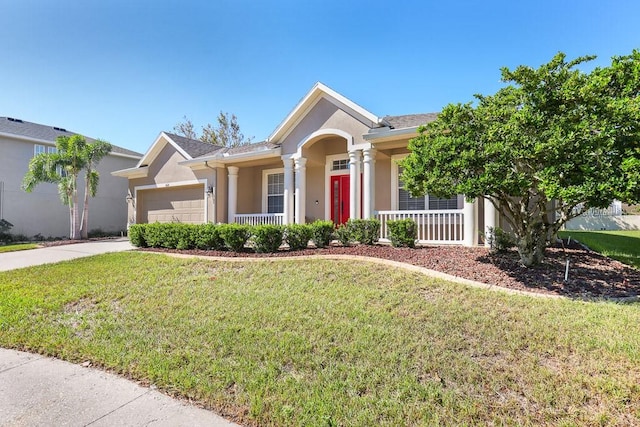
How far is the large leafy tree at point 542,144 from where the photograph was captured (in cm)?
512

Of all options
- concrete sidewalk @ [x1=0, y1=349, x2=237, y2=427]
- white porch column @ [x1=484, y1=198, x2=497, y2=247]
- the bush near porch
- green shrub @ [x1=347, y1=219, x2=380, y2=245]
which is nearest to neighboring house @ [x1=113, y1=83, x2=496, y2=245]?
white porch column @ [x1=484, y1=198, x2=497, y2=247]

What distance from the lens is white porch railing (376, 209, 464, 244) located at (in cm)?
1008

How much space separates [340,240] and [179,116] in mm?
29403

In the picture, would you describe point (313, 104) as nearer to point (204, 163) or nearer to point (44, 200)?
point (204, 163)

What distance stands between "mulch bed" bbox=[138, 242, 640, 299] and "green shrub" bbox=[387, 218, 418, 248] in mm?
521

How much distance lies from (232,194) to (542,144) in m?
12.3

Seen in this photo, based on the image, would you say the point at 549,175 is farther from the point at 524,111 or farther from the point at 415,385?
the point at 415,385

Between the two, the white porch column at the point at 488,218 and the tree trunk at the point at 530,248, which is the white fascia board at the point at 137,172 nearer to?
the white porch column at the point at 488,218

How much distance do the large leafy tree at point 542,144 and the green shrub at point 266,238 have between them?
428 centimetres

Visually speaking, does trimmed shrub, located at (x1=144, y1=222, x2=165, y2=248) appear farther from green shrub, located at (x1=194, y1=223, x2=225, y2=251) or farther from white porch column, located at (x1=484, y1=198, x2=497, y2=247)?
white porch column, located at (x1=484, y1=198, x2=497, y2=247)

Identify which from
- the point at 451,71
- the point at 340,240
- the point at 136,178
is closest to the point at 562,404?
the point at 340,240

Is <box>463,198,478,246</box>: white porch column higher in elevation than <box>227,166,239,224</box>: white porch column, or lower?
lower

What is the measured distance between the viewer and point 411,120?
40.2 feet

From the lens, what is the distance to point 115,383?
372 centimetres
